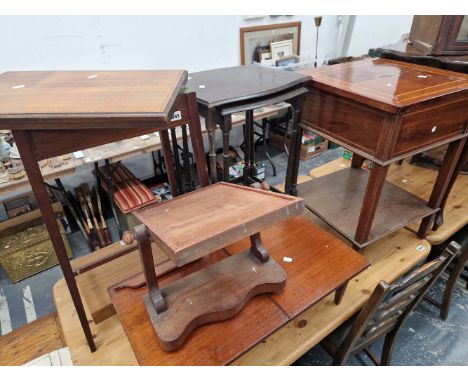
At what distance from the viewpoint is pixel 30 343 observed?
1.37 m

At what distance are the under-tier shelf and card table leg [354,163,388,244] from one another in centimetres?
5

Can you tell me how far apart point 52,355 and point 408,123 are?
5.10 feet

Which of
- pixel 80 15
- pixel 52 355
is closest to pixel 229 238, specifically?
pixel 52 355

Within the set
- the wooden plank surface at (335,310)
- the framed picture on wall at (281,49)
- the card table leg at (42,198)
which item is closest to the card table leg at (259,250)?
the wooden plank surface at (335,310)

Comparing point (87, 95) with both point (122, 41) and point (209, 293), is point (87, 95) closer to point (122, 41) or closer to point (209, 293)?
point (209, 293)

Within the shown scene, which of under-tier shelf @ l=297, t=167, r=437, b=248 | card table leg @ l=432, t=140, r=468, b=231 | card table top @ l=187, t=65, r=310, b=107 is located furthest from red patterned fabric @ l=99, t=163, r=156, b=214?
card table leg @ l=432, t=140, r=468, b=231

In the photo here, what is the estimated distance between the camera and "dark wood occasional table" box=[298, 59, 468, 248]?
3.49 feet

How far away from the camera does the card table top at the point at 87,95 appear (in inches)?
24.9

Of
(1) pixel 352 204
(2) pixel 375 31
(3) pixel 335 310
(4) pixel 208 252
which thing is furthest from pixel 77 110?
(2) pixel 375 31

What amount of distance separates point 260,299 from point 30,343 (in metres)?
1.09

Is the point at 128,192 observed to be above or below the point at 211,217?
below

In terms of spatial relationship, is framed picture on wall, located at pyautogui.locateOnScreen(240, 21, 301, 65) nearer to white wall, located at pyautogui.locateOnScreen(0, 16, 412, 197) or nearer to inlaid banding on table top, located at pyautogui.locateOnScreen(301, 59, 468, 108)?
white wall, located at pyautogui.locateOnScreen(0, 16, 412, 197)

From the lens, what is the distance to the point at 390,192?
170 centimetres

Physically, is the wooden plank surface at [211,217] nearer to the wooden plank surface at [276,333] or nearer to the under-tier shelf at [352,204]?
the wooden plank surface at [276,333]
